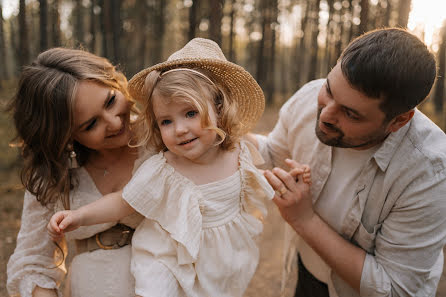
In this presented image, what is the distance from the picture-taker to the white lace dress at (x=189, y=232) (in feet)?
5.69

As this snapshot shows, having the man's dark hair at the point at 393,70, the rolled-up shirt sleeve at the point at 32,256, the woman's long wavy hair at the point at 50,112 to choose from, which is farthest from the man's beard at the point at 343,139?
the rolled-up shirt sleeve at the point at 32,256

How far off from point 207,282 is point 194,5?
851 centimetres

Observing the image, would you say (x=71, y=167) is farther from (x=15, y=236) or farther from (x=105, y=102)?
(x=15, y=236)

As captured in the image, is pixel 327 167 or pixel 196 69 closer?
pixel 196 69

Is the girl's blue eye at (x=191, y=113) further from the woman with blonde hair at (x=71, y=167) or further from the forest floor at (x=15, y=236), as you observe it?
the forest floor at (x=15, y=236)

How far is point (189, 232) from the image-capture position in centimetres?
172

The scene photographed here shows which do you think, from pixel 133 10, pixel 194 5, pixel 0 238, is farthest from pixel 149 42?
pixel 0 238

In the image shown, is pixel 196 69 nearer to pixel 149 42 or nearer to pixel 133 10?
pixel 133 10

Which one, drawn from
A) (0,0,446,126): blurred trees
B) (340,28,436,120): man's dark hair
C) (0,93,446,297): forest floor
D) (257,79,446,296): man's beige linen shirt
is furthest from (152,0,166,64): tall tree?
(257,79,446,296): man's beige linen shirt

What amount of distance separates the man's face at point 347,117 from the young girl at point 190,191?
0.48m

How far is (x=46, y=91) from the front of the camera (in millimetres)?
1806

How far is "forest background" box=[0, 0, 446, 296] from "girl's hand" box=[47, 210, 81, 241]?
3.09 feet

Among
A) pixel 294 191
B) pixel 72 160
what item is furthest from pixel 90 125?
pixel 294 191

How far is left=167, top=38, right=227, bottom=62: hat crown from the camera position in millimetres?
1861
